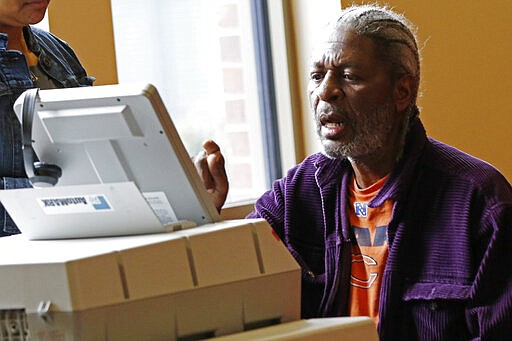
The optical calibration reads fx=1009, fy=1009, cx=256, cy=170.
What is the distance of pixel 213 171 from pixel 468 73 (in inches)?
86.3

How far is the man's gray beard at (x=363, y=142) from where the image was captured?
1.96m

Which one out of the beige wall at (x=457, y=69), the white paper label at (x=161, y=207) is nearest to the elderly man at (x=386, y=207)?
the white paper label at (x=161, y=207)

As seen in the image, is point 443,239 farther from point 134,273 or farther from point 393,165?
point 134,273

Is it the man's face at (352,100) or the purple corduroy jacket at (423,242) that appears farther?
the man's face at (352,100)

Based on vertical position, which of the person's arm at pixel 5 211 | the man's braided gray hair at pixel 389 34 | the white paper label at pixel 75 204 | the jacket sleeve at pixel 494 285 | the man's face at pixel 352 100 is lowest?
the jacket sleeve at pixel 494 285

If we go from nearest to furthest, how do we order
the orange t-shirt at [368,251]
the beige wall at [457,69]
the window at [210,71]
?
the orange t-shirt at [368,251], the window at [210,71], the beige wall at [457,69]

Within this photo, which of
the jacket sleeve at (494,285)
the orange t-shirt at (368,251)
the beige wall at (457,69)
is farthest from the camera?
the beige wall at (457,69)

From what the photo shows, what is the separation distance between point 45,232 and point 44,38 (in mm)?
732

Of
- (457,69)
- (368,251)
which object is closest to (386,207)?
(368,251)

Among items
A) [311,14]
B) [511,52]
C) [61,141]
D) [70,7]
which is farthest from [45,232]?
[511,52]

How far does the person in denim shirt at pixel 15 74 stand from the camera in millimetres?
1883

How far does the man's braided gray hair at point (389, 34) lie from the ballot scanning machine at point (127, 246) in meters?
0.71

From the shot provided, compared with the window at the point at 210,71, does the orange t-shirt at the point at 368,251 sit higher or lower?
lower

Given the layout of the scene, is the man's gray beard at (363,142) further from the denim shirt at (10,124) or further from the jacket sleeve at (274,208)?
the denim shirt at (10,124)
